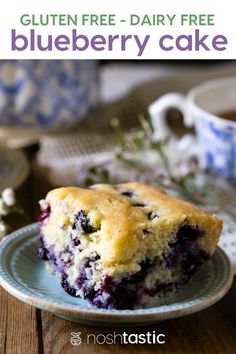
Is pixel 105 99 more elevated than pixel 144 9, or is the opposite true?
pixel 144 9

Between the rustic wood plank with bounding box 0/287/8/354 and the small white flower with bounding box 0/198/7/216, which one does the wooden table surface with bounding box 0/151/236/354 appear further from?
the small white flower with bounding box 0/198/7/216

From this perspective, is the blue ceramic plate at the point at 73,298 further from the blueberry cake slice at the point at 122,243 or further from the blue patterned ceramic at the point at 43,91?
the blue patterned ceramic at the point at 43,91

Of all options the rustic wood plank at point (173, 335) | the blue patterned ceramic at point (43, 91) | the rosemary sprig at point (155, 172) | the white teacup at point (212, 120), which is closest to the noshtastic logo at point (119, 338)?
the rustic wood plank at point (173, 335)

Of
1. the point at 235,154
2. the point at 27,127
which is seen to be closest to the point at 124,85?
the point at 27,127

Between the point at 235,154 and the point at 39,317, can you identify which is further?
the point at 235,154

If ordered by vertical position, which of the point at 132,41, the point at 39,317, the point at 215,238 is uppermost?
the point at 132,41

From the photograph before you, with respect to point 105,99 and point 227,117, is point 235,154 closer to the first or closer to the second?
point 227,117
